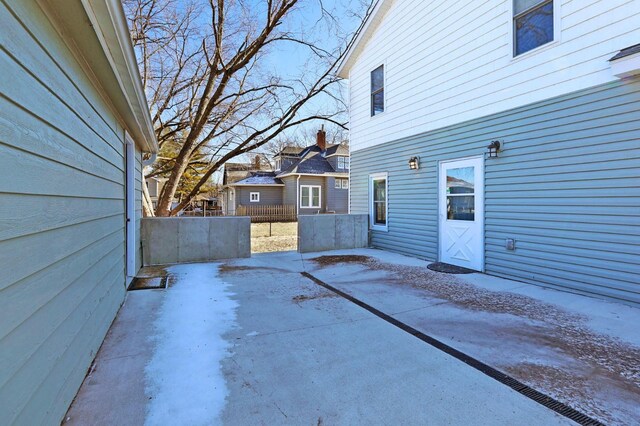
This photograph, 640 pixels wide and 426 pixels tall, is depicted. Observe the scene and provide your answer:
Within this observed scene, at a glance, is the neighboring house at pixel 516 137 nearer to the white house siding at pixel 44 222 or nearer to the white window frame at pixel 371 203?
the white window frame at pixel 371 203

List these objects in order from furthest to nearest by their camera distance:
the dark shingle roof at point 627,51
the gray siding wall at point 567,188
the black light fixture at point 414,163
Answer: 1. the black light fixture at point 414,163
2. the gray siding wall at point 567,188
3. the dark shingle roof at point 627,51

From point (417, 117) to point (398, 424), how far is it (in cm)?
654

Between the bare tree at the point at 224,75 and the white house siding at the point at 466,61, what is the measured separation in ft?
6.48

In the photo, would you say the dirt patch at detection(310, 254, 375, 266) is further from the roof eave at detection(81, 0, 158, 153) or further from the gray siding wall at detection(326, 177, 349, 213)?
the gray siding wall at detection(326, 177, 349, 213)

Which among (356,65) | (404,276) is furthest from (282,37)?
(404,276)

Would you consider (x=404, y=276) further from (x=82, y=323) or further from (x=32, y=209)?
(x=32, y=209)

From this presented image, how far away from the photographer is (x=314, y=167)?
19.8 metres

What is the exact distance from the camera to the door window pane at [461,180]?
20.1 ft

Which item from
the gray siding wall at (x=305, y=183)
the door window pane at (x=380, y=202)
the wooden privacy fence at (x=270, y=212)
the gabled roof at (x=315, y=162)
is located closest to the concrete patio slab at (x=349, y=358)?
the door window pane at (x=380, y=202)

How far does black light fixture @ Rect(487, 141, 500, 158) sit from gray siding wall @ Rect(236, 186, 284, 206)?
16256mm

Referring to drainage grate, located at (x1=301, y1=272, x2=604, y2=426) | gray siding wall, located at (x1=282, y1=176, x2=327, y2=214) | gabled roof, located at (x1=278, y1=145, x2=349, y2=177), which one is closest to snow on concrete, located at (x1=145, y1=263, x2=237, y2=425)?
drainage grate, located at (x1=301, y1=272, x2=604, y2=426)

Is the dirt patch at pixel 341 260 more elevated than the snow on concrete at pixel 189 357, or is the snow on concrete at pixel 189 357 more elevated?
the dirt patch at pixel 341 260

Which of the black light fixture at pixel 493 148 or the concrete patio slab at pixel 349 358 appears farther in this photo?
the black light fixture at pixel 493 148

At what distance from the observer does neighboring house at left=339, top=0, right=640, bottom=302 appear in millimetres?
4164
